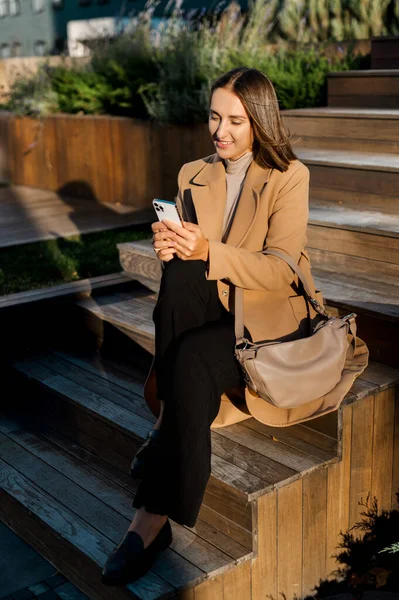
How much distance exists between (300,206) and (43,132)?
517 centimetres

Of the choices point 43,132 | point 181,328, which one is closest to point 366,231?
point 181,328

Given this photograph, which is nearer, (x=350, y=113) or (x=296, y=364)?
(x=296, y=364)

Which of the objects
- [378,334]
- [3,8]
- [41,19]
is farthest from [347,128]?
[3,8]

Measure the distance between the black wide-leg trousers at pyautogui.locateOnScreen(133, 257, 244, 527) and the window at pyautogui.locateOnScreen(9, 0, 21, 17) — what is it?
26282 mm

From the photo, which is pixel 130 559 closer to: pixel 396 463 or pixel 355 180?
pixel 396 463

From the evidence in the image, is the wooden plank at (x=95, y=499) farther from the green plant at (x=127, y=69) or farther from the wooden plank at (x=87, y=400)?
the green plant at (x=127, y=69)

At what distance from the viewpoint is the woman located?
2459 millimetres

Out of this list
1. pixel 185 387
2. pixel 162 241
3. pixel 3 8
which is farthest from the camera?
pixel 3 8

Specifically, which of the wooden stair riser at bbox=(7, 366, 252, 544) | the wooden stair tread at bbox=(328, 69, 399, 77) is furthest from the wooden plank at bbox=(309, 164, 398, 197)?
the wooden stair riser at bbox=(7, 366, 252, 544)

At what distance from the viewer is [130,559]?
8.07 feet

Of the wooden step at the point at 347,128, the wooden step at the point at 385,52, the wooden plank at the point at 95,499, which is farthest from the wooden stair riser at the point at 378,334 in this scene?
the wooden step at the point at 385,52

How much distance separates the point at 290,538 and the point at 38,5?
2534 cm

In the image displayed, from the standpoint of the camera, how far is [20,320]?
13.1ft

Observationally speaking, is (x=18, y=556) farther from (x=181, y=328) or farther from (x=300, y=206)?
(x=300, y=206)
